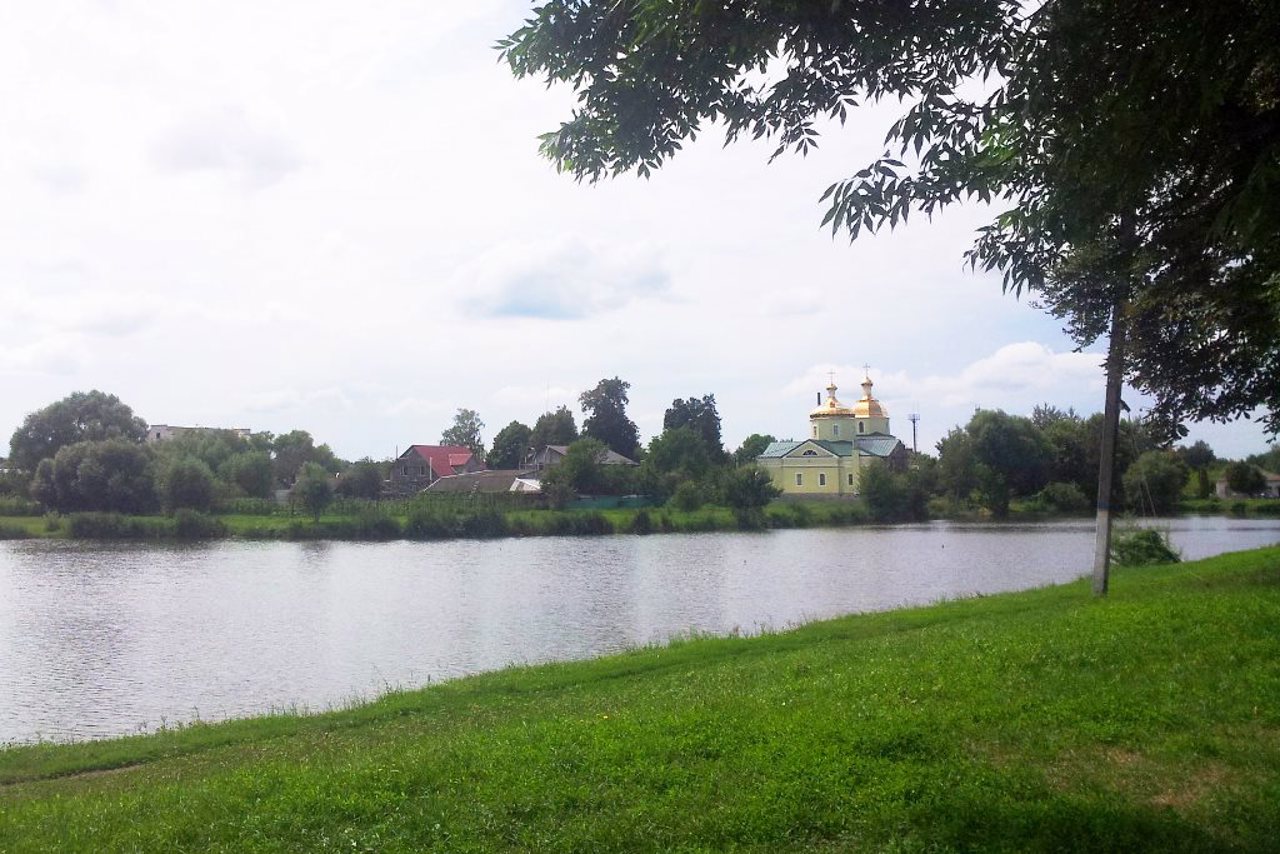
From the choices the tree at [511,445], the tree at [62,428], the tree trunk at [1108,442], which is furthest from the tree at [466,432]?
the tree trunk at [1108,442]

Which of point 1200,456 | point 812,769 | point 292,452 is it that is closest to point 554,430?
point 292,452

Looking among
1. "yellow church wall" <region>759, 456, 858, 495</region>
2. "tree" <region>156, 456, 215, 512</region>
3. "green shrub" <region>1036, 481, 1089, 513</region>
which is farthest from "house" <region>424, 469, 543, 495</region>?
"green shrub" <region>1036, 481, 1089, 513</region>

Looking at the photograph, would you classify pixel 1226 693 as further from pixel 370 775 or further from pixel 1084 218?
pixel 370 775

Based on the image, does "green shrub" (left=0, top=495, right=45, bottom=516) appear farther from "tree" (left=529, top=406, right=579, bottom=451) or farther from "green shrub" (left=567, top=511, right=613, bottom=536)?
"tree" (left=529, top=406, right=579, bottom=451)

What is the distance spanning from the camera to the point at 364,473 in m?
80.1

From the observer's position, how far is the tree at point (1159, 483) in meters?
48.6

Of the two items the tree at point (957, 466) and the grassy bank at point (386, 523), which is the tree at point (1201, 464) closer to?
the tree at point (957, 466)

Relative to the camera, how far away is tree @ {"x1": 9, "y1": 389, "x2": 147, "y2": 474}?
237 ft

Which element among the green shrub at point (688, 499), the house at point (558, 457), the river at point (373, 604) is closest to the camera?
the river at point (373, 604)

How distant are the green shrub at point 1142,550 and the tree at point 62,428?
2537 inches

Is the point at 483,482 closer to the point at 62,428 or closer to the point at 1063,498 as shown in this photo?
the point at 62,428

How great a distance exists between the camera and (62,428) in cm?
7325

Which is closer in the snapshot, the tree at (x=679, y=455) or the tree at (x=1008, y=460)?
the tree at (x=1008, y=460)

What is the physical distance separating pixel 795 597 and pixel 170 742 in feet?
67.6
